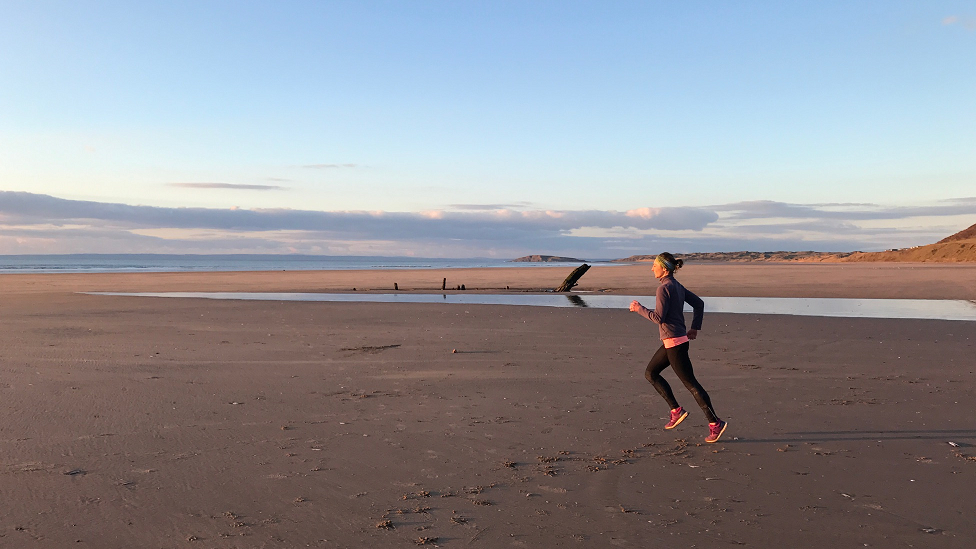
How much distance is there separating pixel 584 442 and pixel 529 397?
7.52 feet

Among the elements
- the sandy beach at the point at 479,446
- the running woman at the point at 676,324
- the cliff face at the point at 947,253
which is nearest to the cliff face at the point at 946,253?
the cliff face at the point at 947,253

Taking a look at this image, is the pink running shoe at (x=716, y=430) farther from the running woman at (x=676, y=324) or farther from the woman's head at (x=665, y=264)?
the woman's head at (x=665, y=264)

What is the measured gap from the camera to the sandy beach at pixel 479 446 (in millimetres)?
4758

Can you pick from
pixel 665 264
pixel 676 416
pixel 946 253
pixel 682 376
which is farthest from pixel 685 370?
pixel 946 253

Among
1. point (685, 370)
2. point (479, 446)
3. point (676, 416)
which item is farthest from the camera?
point (676, 416)

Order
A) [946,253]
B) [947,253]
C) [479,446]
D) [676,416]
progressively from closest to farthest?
[479,446], [676,416], [947,253], [946,253]

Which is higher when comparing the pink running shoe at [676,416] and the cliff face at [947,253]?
the cliff face at [947,253]

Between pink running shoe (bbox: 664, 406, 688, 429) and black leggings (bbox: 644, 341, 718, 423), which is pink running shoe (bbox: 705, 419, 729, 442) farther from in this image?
pink running shoe (bbox: 664, 406, 688, 429)

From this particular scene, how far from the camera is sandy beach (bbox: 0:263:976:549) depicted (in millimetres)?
4758

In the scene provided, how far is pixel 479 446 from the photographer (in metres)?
6.81

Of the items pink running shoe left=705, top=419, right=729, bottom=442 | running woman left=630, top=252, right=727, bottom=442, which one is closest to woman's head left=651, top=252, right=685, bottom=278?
running woman left=630, top=252, right=727, bottom=442

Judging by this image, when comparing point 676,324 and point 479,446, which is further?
point 676,324

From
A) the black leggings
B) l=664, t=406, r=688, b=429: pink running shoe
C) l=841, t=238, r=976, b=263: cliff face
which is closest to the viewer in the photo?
the black leggings

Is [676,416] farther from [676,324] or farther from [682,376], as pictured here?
[676,324]
